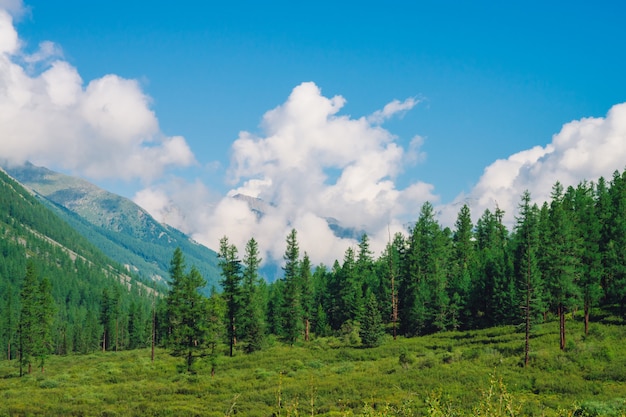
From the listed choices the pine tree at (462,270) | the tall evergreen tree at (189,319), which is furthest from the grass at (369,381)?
the pine tree at (462,270)

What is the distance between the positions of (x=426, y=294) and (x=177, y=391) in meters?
41.8

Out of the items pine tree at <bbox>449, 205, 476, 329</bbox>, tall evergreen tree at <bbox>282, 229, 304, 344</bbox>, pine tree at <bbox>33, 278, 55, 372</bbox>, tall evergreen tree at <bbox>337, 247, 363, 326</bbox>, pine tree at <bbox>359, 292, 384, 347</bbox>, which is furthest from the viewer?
tall evergreen tree at <bbox>337, 247, 363, 326</bbox>

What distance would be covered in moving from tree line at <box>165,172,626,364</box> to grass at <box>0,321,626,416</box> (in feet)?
13.5

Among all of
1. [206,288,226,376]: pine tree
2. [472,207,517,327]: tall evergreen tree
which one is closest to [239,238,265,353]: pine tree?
[206,288,226,376]: pine tree

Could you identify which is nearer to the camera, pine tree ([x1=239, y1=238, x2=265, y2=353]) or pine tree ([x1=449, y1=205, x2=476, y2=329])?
pine tree ([x1=239, y1=238, x2=265, y2=353])

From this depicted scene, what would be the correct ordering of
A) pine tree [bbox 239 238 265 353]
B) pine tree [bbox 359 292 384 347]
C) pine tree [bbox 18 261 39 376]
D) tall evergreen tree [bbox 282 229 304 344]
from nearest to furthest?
pine tree [bbox 359 292 384 347]
pine tree [bbox 239 238 265 353]
pine tree [bbox 18 261 39 376]
tall evergreen tree [bbox 282 229 304 344]

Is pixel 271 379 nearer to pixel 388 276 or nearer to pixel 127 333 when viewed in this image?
pixel 388 276

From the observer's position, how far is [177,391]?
132 feet

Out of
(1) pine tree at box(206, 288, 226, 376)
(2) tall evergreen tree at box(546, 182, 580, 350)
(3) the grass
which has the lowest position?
(3) the grass

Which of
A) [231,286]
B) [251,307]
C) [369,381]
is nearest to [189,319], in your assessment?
[231,286]

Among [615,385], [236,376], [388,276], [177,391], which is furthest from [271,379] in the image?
[388,276]

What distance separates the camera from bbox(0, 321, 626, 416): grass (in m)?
29.9

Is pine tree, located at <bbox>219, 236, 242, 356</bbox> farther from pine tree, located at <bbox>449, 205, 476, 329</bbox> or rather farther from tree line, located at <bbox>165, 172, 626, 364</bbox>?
pine tree, located at <bbox>449, 205, 476, 329</bbox>

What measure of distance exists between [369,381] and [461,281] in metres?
37.6
